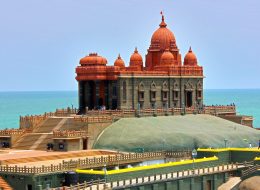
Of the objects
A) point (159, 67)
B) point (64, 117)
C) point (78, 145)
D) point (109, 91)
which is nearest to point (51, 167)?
point (78, 145)

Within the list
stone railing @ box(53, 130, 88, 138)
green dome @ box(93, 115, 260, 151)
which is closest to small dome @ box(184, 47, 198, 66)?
green dome @ box(93, 115, 260, 151)

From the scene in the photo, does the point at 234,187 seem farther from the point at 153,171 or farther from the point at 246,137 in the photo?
A: the point at 246,137

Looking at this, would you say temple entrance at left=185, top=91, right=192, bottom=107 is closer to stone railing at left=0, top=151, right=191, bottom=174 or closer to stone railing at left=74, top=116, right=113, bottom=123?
stone railing at left=74, top=116, right=113, bottom=123

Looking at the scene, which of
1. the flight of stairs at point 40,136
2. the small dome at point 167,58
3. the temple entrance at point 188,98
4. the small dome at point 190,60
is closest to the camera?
the flight of stairs at point 40,136

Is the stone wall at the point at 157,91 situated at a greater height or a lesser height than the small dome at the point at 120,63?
lesser

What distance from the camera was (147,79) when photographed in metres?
127

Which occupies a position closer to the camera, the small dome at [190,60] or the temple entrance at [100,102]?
the temple entrance at [100,102]

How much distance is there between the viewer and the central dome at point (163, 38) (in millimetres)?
135750

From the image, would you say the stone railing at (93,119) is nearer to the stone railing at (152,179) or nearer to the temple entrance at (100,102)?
the temple entrance at (100,102)

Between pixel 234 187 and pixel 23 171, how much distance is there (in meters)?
23.5

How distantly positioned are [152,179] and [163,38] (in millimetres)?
45704

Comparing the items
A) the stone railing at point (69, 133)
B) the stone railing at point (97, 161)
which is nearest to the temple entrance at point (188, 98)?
the stone railing at point (97, 161)

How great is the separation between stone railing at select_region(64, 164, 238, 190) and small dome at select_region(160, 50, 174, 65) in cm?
3044

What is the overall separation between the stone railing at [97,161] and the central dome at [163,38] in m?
29.8
